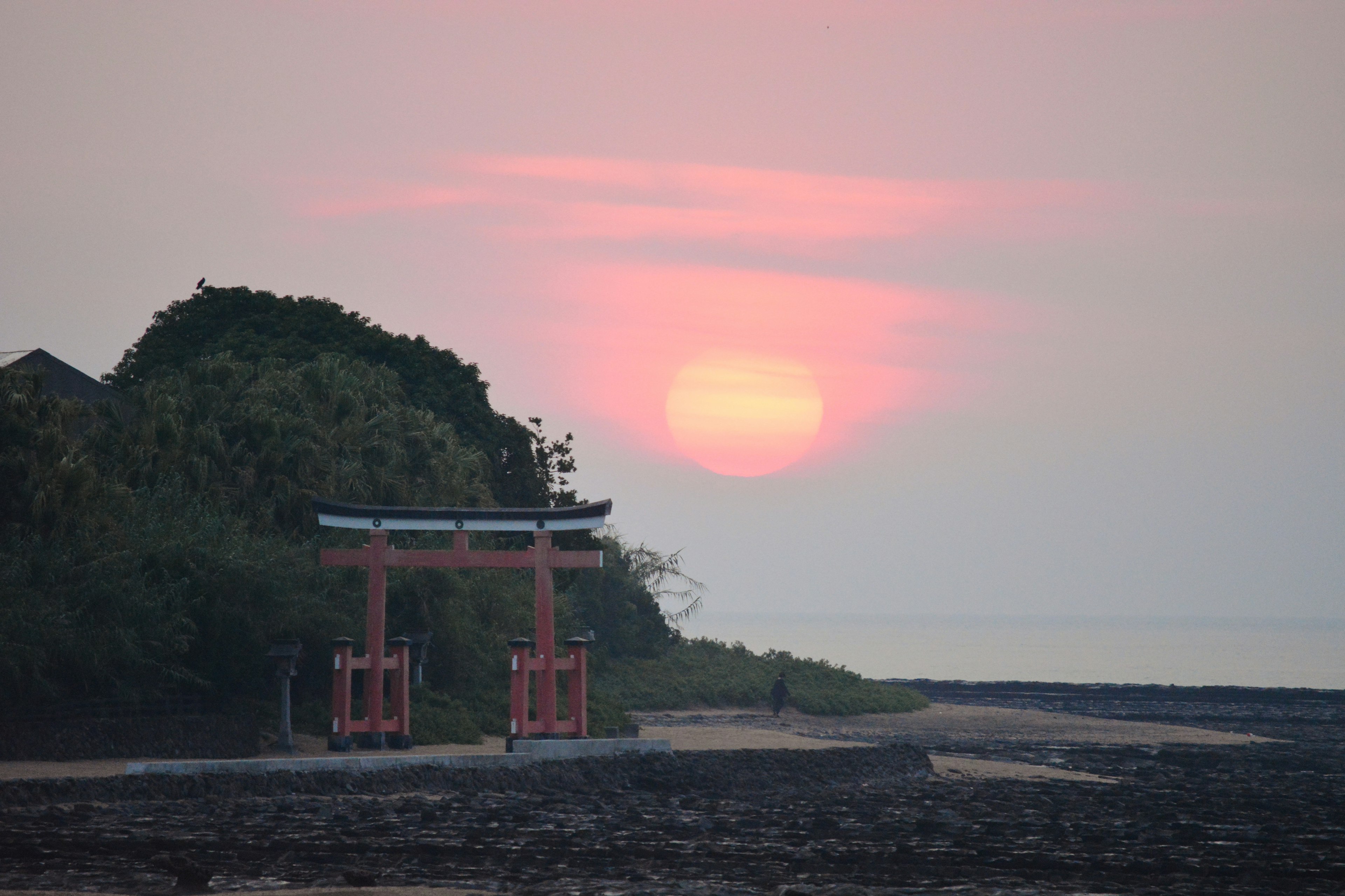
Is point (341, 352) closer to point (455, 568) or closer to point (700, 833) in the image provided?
point (455, 568)

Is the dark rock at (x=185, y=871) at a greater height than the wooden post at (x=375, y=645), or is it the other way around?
the wooden post at (x=375, y=645)

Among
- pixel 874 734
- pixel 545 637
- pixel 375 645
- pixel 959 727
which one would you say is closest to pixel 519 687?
pixel 545 637

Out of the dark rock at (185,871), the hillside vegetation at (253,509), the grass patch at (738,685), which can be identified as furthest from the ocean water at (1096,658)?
the dark rock at (185,871)

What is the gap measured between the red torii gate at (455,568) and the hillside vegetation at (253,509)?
1543 millimetres

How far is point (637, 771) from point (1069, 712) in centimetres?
2894

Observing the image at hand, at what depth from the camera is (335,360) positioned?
34375 mm

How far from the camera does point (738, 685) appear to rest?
44812 mm

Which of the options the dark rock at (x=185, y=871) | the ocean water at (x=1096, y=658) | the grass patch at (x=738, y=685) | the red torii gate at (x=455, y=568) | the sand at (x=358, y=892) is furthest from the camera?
the ocean water at (x=1096, y=658)

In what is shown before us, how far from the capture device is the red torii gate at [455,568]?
22672 mm

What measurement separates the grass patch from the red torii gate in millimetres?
17838

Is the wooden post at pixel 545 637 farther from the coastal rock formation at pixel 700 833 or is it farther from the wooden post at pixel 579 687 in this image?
the coastal rock formation at pixel 700 833

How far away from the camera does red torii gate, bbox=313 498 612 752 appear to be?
22.7 meters

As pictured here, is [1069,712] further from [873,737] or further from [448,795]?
[448,795]

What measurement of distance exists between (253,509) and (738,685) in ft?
68.9
